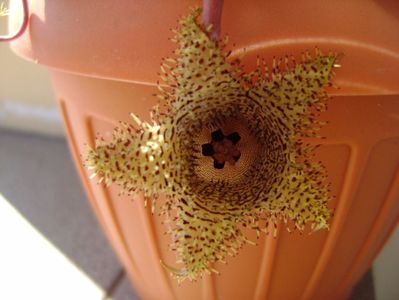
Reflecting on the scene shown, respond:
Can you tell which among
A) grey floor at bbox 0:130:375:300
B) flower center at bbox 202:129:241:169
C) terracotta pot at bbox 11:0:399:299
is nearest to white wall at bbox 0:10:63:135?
grey floor at bbox 0:130:375:300

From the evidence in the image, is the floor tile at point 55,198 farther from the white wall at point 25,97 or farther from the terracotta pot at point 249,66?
the terracotta pot at point 249,66

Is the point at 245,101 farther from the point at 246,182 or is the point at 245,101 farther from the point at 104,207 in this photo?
the point at 104,207

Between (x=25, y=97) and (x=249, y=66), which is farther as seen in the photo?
(x=25, y=97)

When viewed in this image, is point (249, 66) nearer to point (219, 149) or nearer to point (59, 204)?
point (219, 149)

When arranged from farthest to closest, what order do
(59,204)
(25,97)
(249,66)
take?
(25,97)
(59,204)
(249,66)

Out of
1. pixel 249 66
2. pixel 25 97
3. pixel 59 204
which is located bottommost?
pixel 59 204

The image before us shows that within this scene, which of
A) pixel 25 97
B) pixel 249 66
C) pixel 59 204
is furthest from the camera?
pixel 25 97

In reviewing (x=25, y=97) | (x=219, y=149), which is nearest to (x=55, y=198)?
(x=25, y=97)

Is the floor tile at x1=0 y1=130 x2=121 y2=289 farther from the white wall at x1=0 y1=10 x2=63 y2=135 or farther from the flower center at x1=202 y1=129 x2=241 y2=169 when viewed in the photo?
the flower center at x1=202 y1=129 x2=241 y2=169
